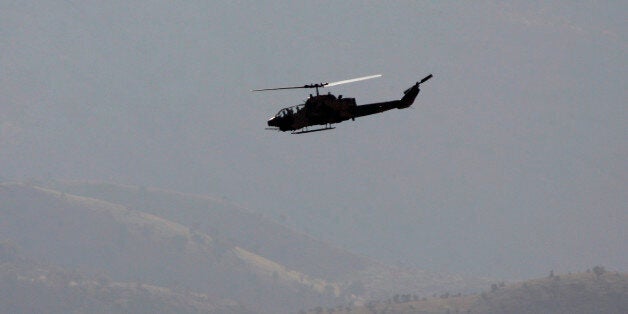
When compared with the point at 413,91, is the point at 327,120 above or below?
below

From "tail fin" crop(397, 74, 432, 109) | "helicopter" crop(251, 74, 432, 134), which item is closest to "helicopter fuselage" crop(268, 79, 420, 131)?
"helicopter" crop(251, 74, 432, 134)

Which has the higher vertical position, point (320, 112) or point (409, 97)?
point (409, 97)

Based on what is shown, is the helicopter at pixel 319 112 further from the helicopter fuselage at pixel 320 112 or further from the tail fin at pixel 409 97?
the tail fin at pixel 409 97

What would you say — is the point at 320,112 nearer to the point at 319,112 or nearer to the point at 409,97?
the point at 319,112

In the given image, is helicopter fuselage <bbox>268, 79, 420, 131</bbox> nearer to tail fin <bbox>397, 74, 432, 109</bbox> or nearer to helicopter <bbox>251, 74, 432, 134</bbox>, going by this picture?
helicopter <bbox>251, 74, 432, 134</bbox>

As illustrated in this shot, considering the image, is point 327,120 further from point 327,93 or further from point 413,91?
point 413,91

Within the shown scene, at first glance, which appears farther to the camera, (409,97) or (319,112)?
(409,97)

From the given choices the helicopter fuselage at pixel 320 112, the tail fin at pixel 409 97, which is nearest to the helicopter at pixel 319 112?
the helicopter fuselage at pixel 320 112

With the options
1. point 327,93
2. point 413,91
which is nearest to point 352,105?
point 327,93

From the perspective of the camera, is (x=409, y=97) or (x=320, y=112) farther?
(x=409, y=97)

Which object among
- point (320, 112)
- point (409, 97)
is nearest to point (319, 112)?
point (320, 112)

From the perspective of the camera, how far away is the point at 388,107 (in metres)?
49.2

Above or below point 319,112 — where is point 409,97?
above

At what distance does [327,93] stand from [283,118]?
2.86 meters
